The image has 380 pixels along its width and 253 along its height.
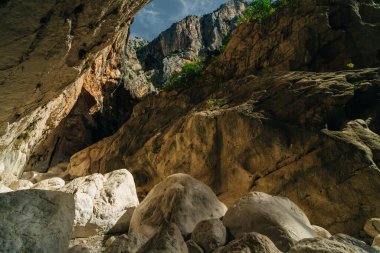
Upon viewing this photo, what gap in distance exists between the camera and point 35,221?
5.86 metres

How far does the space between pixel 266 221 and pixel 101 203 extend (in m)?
5.41

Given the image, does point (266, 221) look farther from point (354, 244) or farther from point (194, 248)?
point (354, 244)

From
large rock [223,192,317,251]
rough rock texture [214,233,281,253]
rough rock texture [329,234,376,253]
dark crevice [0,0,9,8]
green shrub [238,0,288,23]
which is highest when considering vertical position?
green shrub [238,0,288,23]

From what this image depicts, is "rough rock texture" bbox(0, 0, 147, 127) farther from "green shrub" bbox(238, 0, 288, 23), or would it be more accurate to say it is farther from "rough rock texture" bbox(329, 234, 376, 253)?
"green shrub" bbox(238, 0, 288, 23)

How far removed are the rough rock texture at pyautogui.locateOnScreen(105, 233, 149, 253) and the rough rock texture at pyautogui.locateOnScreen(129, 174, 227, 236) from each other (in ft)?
5.13

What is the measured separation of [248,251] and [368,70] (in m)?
11.8

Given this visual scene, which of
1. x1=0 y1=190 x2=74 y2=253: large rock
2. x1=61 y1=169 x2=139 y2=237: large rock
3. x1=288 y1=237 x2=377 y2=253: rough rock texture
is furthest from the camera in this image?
x1=61 y1=169 x2=139 y2=237: large rock

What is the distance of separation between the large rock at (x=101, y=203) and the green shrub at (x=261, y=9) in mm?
14369

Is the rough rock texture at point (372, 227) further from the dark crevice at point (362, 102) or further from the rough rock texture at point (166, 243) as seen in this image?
the rough rock texture at point (166, 243)

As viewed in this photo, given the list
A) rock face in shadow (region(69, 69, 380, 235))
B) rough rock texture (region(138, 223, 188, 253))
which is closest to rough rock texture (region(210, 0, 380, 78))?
rock face in shadow (region(69, 69, 380, 235))

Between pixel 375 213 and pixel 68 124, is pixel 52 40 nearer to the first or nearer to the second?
pixel 375 213

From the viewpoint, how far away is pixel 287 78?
580 inches

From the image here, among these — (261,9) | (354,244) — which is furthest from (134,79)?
(354,244)

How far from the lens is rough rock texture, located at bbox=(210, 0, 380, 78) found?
16078mm
